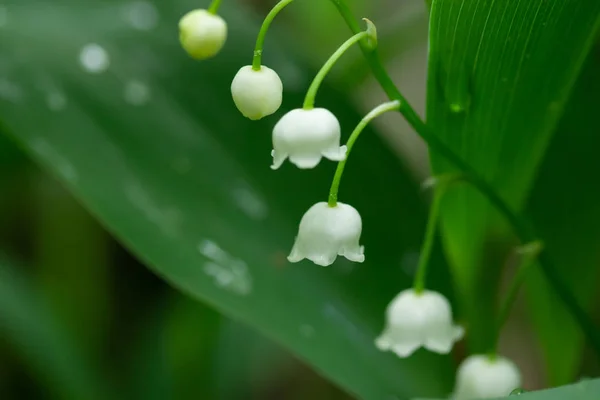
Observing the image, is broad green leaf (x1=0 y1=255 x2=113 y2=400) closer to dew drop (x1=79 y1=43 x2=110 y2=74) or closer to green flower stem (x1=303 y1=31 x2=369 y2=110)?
dew drop (x1=79 y1=43 x2=110 y2=74)

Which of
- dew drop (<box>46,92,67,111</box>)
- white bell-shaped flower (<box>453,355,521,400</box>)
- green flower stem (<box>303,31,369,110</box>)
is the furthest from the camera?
dew drop (<box>46,92,67,111</box>)

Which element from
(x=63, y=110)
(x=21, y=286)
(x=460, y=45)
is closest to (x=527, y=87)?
(x=460, y=45)

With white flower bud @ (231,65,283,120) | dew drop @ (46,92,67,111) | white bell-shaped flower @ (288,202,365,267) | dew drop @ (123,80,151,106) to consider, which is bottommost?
white bell-shaped flower @ (288,202,365,267)

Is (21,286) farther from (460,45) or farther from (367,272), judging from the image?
(460,45)

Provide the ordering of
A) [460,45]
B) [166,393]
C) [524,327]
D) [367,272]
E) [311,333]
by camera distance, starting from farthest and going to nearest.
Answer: [524,327] → [166,393] → [367,272] → [311,333] → [460,45]

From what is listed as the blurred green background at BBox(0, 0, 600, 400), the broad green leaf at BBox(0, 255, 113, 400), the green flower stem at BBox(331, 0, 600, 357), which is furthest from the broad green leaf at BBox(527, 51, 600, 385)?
the broad green leaf at BBox(0, 255, 113, 400)

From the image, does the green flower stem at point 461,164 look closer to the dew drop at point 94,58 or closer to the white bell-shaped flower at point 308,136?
the white bell-shaped flower at point 308,136
